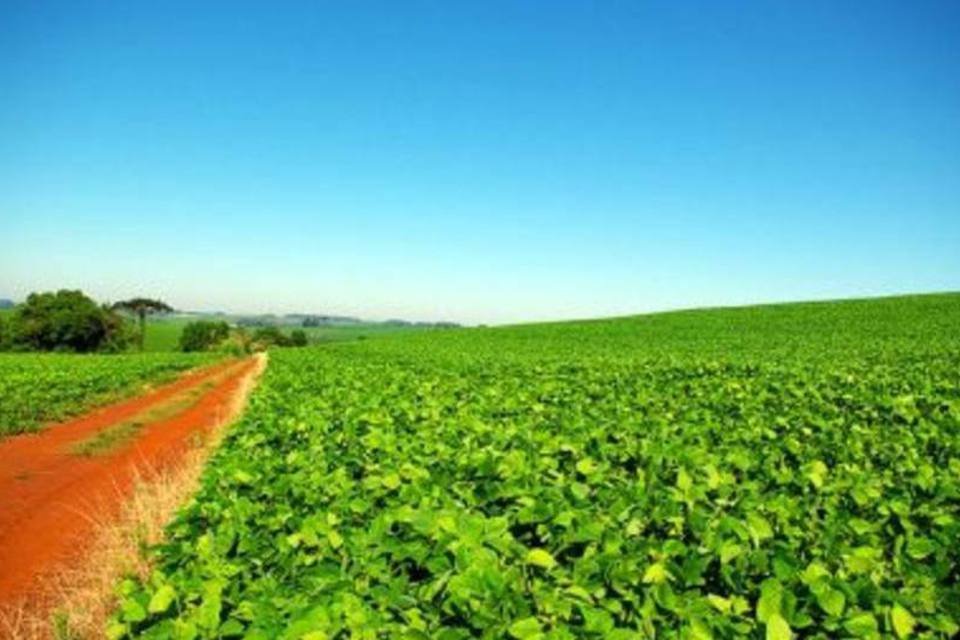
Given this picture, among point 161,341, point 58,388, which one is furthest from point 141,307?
point 58,388

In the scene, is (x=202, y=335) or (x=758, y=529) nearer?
(x=758, y=529)

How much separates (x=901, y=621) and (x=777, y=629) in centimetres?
53

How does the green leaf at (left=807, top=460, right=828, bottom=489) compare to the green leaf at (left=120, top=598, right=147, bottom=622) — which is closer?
the green leaf at (left=120, top=598, right=147, bottom=622)

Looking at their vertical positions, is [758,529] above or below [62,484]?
above

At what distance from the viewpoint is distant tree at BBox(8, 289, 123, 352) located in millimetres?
91312

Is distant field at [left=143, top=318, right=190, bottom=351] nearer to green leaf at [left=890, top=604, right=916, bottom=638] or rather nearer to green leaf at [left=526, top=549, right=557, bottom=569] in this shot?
green leaf at [left=526, top=549, right=557, bottom=569]

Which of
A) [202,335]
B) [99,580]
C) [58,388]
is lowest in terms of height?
[99,580]

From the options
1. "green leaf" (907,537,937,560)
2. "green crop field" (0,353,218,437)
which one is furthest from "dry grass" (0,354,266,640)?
"green crop field" (0,353,218,437)

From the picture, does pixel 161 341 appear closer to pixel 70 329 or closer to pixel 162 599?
pixel 70 329

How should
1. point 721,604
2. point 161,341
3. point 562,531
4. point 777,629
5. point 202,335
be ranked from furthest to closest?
point 161,341 → point 202,335 → point 562,531 → point 721,604 → point 777,629

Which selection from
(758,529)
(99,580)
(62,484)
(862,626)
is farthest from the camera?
(62,484)

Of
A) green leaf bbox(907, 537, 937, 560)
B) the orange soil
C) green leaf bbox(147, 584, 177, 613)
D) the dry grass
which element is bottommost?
the orange soil

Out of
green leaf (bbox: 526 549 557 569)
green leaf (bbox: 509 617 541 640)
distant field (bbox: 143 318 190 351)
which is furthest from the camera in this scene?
distant field (bbox: 143 318 190 351)

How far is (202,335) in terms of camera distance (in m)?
106
